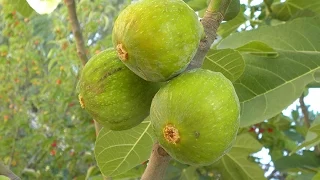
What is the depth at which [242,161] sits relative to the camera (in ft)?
6.12

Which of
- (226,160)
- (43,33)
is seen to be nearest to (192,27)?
(226,160)

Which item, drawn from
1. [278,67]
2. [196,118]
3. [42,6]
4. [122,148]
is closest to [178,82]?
[196,118]

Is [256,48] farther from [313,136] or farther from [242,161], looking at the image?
[242,161]

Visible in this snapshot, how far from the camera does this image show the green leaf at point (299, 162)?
79.3 inches

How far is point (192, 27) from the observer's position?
85 centimetres

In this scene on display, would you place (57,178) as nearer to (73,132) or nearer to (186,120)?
(73,132)

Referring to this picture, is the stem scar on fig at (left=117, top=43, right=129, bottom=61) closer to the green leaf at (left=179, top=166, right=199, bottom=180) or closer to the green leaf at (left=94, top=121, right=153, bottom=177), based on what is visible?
the green leaf at (left=94, top=121, right=153, bottom=177)

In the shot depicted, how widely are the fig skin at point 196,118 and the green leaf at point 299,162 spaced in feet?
4.17

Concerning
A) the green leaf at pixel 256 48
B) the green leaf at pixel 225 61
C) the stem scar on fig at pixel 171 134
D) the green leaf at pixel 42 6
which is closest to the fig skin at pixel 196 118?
the stem scar on fig at pixel 171 134

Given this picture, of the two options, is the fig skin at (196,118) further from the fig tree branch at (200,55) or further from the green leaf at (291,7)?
the green leaf at (291,7)

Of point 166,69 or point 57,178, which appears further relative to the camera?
point 57,178

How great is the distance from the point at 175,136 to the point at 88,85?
0.26 metres

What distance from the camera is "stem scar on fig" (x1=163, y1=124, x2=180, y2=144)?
80cm

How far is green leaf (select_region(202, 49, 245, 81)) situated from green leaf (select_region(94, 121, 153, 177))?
0.22m
